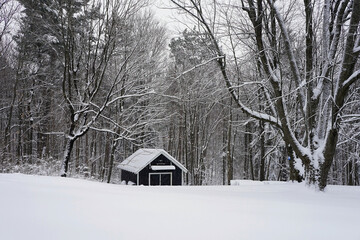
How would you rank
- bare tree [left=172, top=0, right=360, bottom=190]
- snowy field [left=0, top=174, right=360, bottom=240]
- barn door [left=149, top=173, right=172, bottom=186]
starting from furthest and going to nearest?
1. barn door [left=149, top=173, right=172, bottom=186]
2. bare tree [left=172, top=0, right=360, bottom=190]
3. snowy field [left=0, top=174, right=360, bottom=240]

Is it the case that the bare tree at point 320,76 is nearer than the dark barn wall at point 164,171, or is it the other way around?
the bare tree at point 320,76

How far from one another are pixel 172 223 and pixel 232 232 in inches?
19.2

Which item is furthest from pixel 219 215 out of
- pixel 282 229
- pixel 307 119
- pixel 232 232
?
pixel 307 119

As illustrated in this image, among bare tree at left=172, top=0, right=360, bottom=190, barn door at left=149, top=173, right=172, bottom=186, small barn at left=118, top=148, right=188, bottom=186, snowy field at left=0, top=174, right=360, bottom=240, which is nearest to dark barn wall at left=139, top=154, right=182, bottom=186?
small barn at left=118, top=148, right=188, bottom=186

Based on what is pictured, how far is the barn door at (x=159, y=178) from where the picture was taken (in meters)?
19.0

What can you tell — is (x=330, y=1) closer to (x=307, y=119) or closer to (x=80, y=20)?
(x=307, y=119)

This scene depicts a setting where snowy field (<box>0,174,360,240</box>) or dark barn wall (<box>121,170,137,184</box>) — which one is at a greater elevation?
snowy field (<box>0,174,360,240</box>)

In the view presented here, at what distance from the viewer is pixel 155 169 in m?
18.6

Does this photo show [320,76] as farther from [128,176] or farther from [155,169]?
[128,176]

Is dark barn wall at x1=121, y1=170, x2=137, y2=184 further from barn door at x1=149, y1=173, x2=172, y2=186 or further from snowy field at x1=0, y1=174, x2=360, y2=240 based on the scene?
snowy field at x1=0, y1=174, x2=360, y2=240

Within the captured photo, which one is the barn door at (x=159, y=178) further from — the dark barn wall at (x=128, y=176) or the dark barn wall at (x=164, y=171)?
the dark barn wall at (x=128, y=176)

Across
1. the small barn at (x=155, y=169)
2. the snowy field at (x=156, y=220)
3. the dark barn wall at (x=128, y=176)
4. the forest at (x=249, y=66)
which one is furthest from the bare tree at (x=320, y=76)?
the dark barn wall at (x=128, y=176)

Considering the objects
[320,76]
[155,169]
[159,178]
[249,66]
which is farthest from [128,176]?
[320,76]

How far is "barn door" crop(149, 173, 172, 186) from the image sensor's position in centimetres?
1903
